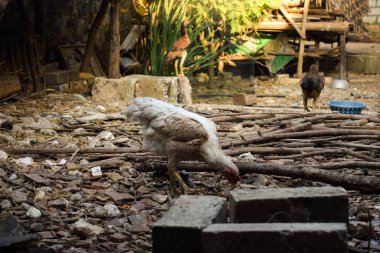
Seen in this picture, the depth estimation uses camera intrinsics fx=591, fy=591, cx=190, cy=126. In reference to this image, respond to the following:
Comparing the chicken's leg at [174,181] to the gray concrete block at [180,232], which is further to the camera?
the chicken's leg at [174,181]

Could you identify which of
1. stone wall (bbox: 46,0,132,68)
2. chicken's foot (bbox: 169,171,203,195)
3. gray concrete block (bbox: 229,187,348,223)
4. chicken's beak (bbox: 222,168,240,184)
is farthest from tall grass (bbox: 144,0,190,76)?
gray concrete block (bbox: 229,187,348,223)

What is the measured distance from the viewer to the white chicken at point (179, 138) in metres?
5.19

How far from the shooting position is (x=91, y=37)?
11.8 meters

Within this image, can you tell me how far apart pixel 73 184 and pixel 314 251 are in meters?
2.66

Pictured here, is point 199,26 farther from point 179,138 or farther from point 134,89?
point 179,138

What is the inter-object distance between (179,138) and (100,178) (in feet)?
3.12

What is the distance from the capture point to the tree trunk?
11579 mm

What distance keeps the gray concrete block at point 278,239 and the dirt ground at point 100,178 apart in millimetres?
434

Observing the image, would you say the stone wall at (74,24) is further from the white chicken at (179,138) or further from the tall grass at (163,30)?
the white chicken at (179,138)

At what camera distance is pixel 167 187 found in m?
5.59

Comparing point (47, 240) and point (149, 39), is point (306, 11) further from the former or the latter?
point (47, 240)

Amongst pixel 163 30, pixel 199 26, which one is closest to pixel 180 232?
pixel 163 30

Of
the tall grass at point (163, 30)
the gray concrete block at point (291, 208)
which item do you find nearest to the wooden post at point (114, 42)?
the tall grass at point (163, 30)

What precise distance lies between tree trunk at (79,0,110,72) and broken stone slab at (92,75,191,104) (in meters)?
2.01
